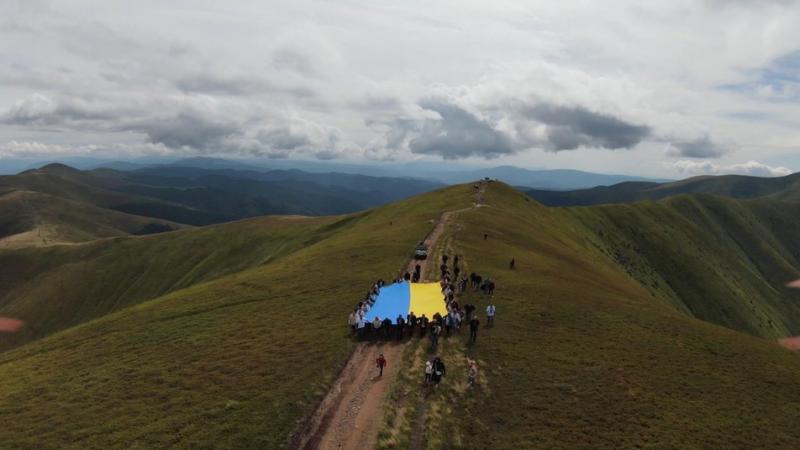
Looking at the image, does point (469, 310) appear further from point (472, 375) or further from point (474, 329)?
point (472, 375)

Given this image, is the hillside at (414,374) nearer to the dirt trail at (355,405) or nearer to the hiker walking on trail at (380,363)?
the dirt trail at (355,405)

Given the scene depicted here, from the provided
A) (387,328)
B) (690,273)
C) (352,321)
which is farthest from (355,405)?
(690,273)

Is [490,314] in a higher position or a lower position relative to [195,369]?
higher

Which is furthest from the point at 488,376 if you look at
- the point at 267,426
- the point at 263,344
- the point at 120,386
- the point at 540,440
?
the point at 120,386

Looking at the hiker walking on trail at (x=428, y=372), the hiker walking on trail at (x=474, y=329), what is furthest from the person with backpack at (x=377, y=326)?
the hiker walking on trail at (x=428, y=372)

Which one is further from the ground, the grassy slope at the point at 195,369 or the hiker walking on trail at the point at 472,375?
the hiker walking on trail at the point at 472,375
